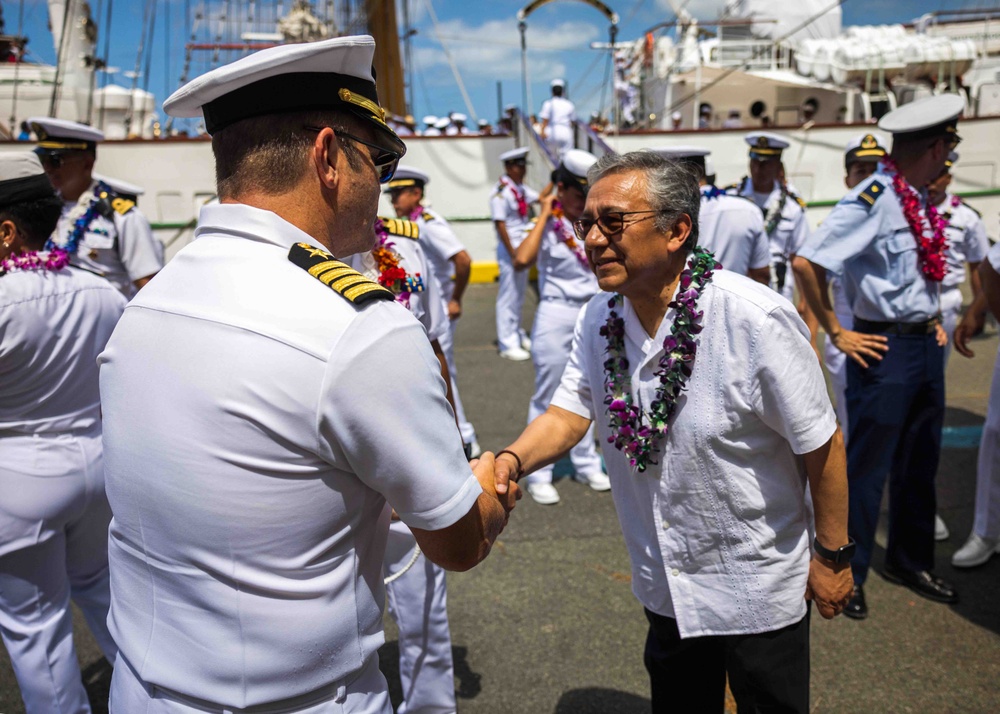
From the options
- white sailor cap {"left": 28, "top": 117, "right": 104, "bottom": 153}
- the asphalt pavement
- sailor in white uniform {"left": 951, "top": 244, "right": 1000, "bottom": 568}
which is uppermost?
white sailor cap {"left": 28, "top": 117, "right": 104, "bottom": 153}

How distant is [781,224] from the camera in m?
6.53

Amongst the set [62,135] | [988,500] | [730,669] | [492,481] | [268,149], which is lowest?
[988,500]

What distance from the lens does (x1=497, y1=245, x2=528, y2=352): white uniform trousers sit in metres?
9.14

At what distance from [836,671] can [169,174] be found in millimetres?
13439

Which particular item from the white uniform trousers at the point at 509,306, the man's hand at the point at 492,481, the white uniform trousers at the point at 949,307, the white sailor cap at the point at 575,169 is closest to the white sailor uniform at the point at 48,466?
the man's hand at the point at 492,481

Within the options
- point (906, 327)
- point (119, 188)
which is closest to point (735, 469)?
point (906, 327)

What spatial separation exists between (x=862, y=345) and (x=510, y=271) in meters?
5.96

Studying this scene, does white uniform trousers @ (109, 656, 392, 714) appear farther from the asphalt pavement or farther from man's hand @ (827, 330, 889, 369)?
man's hand @ (827, 330, 889, 369)

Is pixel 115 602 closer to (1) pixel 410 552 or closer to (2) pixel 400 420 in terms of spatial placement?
(2) pixel 400 420

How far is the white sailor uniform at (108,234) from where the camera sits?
4.72m

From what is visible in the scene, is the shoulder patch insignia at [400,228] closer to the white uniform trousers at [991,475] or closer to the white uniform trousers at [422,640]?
the white uniform trousers at [422,640]

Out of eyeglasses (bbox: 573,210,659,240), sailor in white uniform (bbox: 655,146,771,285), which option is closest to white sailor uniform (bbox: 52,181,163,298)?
sailor in white uniform (bbox: 655,146,771,285)

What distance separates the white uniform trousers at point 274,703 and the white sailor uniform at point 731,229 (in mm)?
4199

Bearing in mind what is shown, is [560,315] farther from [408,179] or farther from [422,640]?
[422,640]
